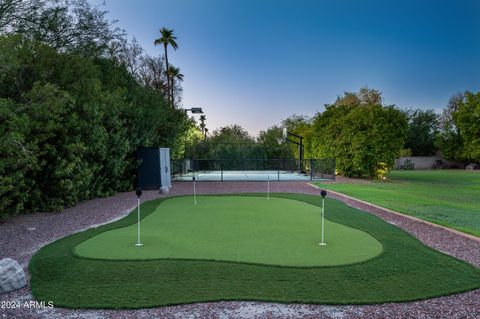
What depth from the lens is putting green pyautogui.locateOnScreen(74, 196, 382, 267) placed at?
13.5 ft

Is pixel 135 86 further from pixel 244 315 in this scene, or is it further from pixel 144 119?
pixel 244 315

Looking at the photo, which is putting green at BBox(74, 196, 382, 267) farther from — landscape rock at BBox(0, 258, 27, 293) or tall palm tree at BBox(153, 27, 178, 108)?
tall palm tree at BBox(153, 27, 178, 108)

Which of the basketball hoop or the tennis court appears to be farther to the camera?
the basketball hoop

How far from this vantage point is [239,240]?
487 cm

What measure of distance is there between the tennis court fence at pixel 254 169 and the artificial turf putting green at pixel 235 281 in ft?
42.6

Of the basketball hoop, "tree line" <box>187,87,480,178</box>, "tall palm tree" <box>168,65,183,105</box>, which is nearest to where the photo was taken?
"tree line" <box>187,87,480,178</box>

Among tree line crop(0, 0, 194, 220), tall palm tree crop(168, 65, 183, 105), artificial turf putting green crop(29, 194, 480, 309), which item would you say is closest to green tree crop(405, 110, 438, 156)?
tall palm tree crop(168, 65, 183, 105)

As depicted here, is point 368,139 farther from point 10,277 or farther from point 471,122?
point 10,277

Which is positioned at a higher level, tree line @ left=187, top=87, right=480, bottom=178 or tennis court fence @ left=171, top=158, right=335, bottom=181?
tree line @ left=187, top=87, right=480, bottom=178

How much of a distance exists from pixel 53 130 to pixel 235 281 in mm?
6584

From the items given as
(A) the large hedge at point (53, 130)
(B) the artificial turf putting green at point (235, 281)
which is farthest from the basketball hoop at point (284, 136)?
(B) the artificial turf putting green at point (235, 281)

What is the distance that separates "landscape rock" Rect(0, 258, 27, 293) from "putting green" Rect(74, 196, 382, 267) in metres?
0.84

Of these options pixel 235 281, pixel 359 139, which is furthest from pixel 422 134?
pixel 235 281

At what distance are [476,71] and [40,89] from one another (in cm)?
2335
